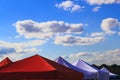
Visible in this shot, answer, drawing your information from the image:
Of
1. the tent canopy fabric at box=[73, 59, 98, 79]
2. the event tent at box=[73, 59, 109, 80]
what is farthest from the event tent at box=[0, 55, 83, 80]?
the event tent at box=[73, 59, 109, 80]

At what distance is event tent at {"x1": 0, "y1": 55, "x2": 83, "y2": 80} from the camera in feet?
32.4

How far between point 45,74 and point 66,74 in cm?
95

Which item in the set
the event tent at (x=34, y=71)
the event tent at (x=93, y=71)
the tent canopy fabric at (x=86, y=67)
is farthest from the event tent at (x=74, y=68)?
the event tent at (x=34, y=71)

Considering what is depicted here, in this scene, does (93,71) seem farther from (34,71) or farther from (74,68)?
(34,71)

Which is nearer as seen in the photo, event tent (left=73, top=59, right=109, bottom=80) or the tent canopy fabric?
the tent canopy fabric

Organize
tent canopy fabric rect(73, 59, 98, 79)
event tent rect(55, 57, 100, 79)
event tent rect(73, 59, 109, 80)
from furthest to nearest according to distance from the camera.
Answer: event tent rect(73, 59, 109, 80), tent canopy fabric rect(73, 59, 98, 79), event tent rect(55, 57, 100, 79)

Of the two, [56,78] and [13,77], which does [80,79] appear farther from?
[13,77]

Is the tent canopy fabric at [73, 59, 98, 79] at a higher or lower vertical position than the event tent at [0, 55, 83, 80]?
lower

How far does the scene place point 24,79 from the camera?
9906mm

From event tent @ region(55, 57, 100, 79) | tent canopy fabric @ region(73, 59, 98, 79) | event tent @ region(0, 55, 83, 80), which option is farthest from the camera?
tent canopy fabric @ region(73, 59, 98, 79)

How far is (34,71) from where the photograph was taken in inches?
391

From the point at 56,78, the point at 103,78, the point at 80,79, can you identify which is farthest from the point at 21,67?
the point at 103,78

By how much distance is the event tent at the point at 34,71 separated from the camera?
9873 millimetres

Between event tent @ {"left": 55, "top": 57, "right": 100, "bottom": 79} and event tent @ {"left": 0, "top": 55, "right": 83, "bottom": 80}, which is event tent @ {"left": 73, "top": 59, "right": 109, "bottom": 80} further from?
event tent @ {"left": 0, "top": 55, "right": 83, "bottom": 80}
